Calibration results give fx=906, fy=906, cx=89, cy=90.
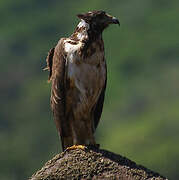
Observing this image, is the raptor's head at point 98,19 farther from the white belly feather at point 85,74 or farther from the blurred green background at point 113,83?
the blurred green background at point 113,83

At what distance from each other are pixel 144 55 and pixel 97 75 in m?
118

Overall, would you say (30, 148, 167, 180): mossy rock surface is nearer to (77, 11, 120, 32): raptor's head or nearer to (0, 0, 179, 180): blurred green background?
(77, 11, 120, 32): raptor's head

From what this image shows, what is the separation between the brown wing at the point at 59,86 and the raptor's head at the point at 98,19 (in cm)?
60

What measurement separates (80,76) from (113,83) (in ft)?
359

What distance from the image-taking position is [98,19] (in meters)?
14.9

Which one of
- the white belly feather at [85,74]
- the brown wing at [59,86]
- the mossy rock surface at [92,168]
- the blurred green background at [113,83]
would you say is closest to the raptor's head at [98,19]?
the white belly feather at [85,74]

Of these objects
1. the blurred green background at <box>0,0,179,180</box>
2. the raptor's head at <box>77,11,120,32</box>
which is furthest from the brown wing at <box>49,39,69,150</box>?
the blurred green background at <box>0,0,179,180</box>

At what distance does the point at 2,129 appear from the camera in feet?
351

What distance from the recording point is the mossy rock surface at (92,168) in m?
13.2

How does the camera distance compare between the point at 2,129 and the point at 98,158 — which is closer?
the point at 98,158

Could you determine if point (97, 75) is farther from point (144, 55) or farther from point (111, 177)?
point (144, 55)

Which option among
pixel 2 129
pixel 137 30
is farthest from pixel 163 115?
pixel 137 30

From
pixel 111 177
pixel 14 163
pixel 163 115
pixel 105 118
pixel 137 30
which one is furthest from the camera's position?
pixel 137 30

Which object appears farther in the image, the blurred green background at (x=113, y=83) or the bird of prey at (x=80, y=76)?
the blurred green background at (x=113, y=83)
